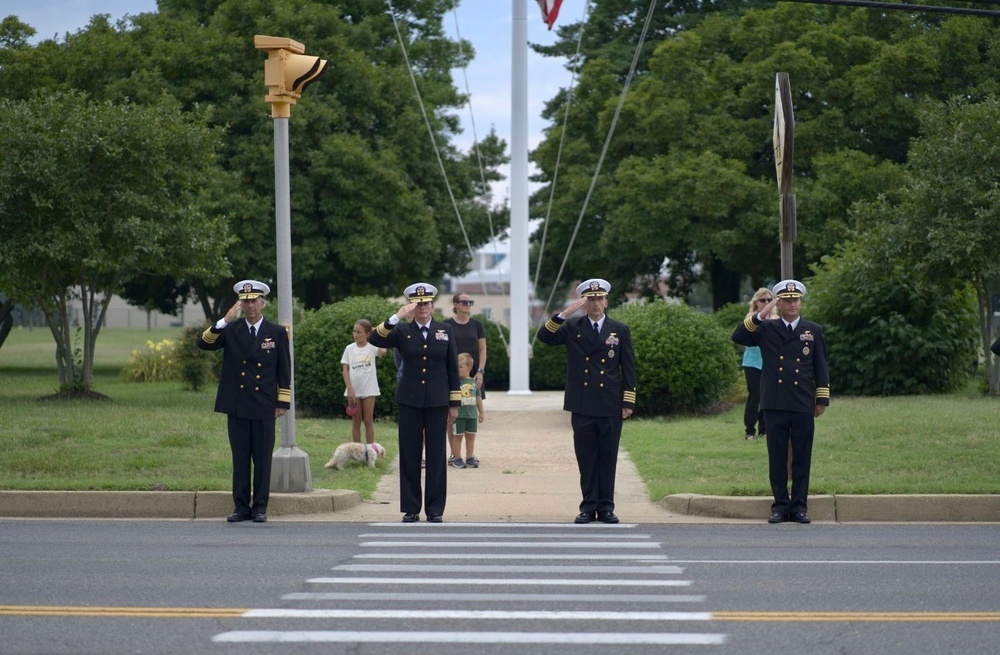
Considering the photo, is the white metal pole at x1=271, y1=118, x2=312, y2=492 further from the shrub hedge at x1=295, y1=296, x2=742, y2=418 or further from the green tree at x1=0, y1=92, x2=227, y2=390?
the green tree at x1=0, y1=92, x2=227, y2=390

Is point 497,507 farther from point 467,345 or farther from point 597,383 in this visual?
point 467,345

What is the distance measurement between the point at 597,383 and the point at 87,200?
12.1m

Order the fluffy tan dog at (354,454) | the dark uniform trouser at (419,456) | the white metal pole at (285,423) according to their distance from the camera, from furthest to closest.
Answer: the fluffy tan dog at (354,454)
the white metal pole at (285,423)
the dark uniform trouser at (419,456)

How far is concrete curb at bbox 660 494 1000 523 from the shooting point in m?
12.8

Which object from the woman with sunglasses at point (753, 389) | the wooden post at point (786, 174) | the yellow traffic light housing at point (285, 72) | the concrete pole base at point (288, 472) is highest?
the yellow traffic light housing at point (285, 72)

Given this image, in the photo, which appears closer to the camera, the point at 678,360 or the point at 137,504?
the point at 137,504

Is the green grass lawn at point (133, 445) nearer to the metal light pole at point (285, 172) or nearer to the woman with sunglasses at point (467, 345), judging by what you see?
the metal light pole at point (285, 172)

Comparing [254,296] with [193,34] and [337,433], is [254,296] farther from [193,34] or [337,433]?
[193,34]

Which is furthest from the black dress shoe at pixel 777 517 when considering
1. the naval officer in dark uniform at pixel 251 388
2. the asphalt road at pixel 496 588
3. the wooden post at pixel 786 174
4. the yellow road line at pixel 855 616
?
the naval officer in dark uniform at pixel 251 388

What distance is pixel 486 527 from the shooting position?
12.3 metres

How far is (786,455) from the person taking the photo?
12.5m

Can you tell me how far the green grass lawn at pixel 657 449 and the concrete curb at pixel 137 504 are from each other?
0.26 meters

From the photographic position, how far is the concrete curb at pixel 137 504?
513 inches

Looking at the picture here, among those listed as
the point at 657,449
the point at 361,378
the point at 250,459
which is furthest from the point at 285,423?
the point at 657,449
